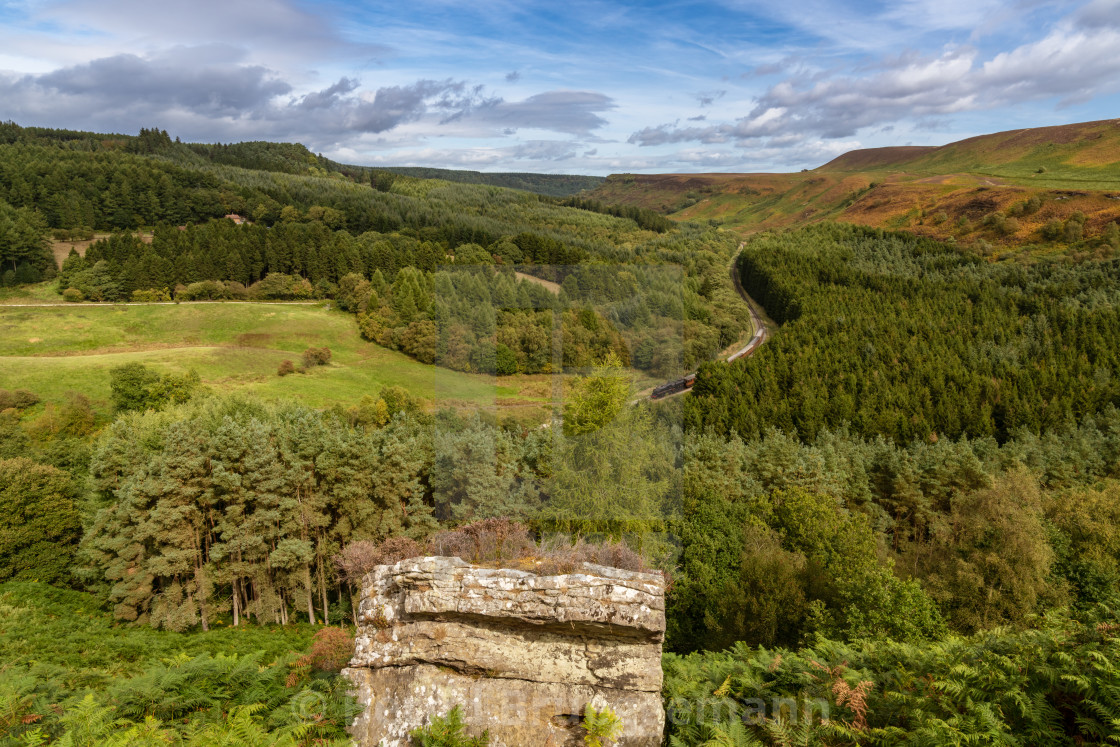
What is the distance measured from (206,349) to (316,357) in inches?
429

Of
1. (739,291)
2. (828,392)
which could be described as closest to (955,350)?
(828,392)

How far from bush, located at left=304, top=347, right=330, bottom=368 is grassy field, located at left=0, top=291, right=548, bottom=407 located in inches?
48.7

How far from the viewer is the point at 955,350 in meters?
53.0

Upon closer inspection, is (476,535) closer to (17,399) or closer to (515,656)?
(515,656)

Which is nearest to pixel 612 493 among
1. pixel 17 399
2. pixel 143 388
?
pixel 143 388

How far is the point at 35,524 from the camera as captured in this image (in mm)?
27297

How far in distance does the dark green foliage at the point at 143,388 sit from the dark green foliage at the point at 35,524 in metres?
18.1

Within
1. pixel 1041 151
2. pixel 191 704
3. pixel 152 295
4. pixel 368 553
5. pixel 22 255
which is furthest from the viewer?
pixel 1041 151

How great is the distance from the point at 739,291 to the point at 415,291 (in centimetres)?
5846

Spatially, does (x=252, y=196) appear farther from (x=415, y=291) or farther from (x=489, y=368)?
(x=489, y=368)

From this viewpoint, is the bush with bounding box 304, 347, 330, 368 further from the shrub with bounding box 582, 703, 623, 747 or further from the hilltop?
the hilltop

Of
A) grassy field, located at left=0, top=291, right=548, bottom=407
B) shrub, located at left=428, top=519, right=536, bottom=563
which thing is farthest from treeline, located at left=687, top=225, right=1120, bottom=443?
grassy field, located at left=0, top=291, right=548, bottom=407

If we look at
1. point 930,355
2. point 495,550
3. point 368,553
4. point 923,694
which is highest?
point 923,694

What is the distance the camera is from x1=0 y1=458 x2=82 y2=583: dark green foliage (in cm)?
2656
